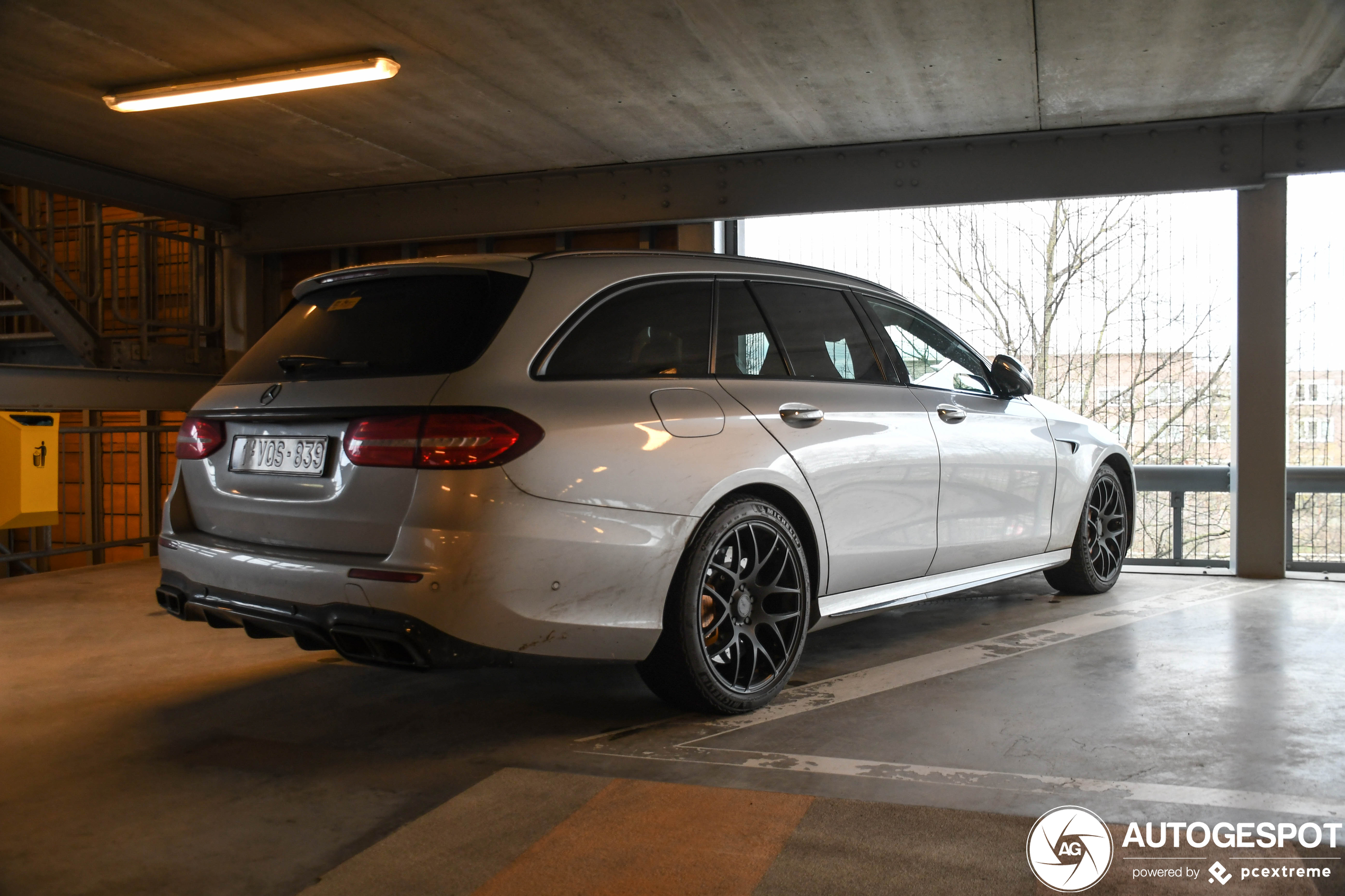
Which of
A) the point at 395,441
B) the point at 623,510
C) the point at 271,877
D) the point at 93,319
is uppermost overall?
the point at 93,319

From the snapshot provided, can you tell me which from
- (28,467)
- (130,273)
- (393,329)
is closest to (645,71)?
(393,329)

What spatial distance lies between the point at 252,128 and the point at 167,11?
2050mm

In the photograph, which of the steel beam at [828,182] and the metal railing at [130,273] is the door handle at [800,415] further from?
the metal railing at [130,273]

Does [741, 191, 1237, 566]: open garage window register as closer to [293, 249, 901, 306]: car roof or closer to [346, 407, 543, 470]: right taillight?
[293, 249, 901, 306]: car roof

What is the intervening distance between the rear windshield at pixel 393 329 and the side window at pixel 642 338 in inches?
9.7

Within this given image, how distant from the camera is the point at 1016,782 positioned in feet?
9.38

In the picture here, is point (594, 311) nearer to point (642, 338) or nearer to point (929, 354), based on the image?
point (642, 338)

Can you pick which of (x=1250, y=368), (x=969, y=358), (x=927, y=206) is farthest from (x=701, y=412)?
(x=1250, y=368)

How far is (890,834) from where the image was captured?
8.14 feet

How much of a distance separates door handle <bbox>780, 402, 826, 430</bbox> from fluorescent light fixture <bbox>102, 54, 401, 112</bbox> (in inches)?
141

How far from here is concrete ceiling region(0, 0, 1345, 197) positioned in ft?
17.2

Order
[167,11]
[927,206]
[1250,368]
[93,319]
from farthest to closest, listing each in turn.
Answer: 1. [93,319]
2. [927,206]
3. [1250,368]
4. [167,11]

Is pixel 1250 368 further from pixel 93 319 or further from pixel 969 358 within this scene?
pixel 93 319

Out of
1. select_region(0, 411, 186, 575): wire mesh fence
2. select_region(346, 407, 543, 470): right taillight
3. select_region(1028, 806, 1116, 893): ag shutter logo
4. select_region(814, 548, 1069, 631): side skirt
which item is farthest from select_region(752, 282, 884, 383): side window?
select_region(0, 411, 186, 575): wire mesh fence
